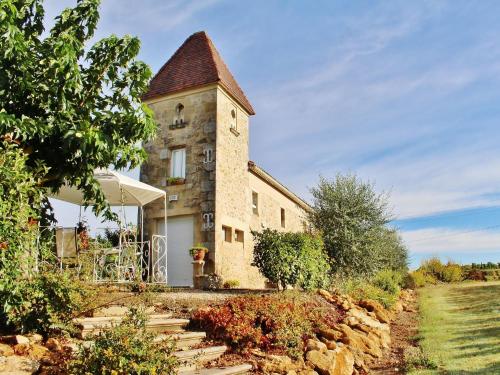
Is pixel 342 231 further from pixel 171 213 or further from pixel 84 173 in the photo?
pixel 84 173

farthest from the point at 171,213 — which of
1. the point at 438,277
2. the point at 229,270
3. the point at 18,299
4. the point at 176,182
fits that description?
the point at 438,277

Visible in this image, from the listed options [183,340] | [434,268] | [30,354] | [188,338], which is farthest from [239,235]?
[434,268]

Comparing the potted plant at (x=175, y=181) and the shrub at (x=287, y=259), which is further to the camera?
the potted plant at (x=175, y=181)

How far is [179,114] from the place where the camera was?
1573 cm

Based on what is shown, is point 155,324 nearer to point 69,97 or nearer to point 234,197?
point 69,97

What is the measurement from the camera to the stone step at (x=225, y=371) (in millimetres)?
5492

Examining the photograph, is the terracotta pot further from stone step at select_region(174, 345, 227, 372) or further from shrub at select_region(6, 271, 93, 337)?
shrub at select_region(6, 271, 93, 337)

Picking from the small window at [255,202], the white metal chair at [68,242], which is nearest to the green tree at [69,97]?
the white metal chair at [68,242]

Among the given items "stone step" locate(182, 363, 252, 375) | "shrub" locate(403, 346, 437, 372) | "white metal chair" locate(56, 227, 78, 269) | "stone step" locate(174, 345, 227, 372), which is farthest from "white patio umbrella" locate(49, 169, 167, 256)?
"shrub" locate(403, 346, 437, 372)

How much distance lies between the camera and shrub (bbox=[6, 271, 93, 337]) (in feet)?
18.0

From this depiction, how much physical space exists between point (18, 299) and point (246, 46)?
234 inches

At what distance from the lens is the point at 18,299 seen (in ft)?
17.5

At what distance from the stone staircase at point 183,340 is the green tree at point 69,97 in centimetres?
243

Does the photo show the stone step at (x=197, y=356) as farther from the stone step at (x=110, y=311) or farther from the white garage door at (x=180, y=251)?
the white garage door at (x=180, y=251)
